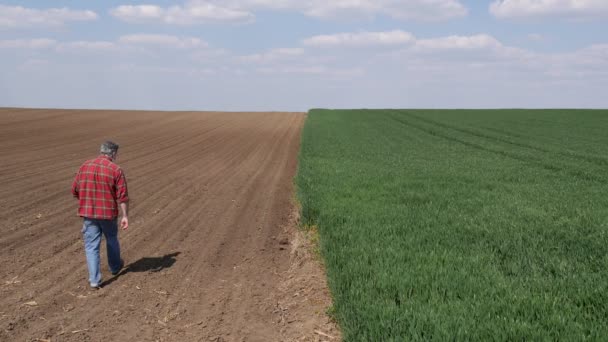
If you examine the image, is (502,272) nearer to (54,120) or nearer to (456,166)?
(456,166)

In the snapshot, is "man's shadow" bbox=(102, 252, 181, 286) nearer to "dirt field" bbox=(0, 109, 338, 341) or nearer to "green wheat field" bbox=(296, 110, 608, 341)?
"dirt field" bbox=(0, 109, 338, 341)

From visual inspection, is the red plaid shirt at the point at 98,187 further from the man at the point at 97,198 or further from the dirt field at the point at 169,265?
the dirt field at the point at 169,265

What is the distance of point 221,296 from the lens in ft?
22.9

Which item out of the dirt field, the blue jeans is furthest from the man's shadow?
the blue jeans

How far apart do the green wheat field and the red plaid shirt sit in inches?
125

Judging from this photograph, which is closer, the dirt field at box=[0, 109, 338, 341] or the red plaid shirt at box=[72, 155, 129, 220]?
the dirt field at box=[0, 109, 338, 341]

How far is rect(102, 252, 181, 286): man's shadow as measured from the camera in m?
8.08

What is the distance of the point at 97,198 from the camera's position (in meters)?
7.46

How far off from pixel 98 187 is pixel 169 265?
1.73 meters

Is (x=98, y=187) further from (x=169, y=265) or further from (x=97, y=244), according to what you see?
(x=169, y=265)

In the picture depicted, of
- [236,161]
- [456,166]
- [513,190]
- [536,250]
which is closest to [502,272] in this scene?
[536,250]

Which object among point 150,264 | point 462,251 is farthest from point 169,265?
point 462,251

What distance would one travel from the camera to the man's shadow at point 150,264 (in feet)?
26.5

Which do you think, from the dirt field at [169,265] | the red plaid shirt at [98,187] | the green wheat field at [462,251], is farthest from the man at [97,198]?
the green wheat field at [462,251]
